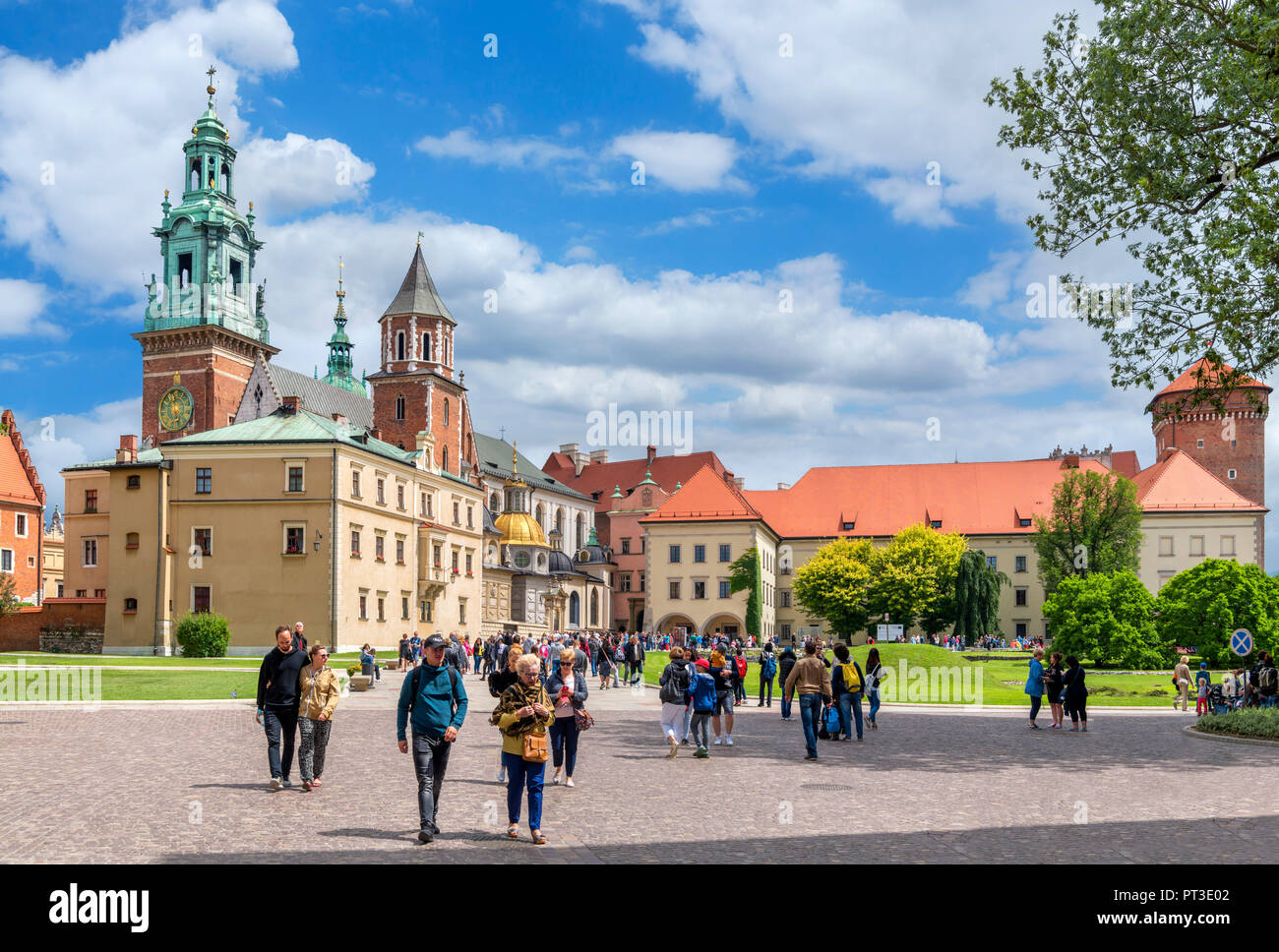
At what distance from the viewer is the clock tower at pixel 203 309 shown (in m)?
89.4

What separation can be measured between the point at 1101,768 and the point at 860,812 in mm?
6813

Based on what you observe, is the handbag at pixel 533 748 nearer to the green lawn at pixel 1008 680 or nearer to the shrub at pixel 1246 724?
the shrub at pixel 1246 724

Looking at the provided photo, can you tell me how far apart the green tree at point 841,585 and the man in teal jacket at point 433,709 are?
77215 millimetres

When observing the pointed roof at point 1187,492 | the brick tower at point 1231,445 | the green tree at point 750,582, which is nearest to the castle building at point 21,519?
the green tree at point 750,582

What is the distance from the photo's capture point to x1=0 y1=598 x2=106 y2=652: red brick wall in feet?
191

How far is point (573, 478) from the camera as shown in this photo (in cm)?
13638

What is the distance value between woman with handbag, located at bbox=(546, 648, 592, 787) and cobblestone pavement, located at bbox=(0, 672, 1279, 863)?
1.77 ft

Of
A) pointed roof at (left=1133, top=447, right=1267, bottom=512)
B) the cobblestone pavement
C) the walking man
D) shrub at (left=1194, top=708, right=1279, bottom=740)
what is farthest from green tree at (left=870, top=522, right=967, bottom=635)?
the walking man

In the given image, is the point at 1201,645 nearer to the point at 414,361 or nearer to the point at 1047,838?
the point at 1047,838

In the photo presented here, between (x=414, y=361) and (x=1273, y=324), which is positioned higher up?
(x=414, y=361)

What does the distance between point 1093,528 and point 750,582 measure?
25.1 metres
